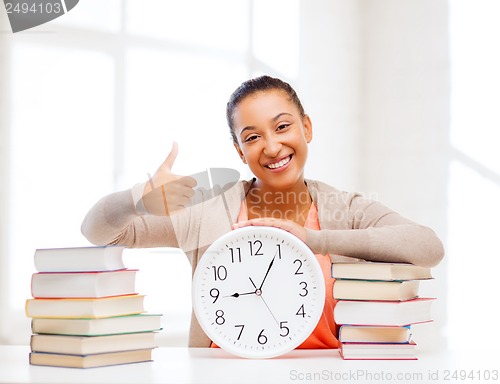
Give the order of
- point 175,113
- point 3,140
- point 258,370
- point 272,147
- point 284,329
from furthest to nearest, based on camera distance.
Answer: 1. point 175,113
2. point 3,140
3. point 272,147
4. point 284,329
5. point 258,370

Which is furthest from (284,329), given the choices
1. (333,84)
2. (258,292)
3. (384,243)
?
(333,84)

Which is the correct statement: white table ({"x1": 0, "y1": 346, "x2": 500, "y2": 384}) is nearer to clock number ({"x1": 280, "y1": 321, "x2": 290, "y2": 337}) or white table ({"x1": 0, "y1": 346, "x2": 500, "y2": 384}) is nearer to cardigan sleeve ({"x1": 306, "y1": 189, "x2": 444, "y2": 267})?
clock number ({"x1": 280, "y1": 321, "x2": 290, "y2": 337})

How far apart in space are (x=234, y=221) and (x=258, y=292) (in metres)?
0.46

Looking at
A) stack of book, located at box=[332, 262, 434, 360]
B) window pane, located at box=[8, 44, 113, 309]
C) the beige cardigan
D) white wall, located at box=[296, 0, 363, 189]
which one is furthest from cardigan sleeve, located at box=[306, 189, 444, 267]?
white wall, located at box=[296, 0, 363, 189]

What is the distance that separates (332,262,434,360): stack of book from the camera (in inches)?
51.2

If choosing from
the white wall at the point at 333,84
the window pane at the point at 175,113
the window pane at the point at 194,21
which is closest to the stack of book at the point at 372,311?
the window pane at the point at 175,113

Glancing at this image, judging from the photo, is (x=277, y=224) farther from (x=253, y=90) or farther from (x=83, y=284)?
(x=253, y=90)

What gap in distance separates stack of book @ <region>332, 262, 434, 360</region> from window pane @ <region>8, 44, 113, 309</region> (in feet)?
5.43

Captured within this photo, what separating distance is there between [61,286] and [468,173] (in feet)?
7.15

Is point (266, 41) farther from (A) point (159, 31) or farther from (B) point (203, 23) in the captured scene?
(A) point (159, 31)

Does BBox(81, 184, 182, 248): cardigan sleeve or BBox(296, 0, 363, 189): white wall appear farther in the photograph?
BBox(296, 0, 363, 189): white wall

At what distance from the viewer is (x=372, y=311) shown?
130 centimetres

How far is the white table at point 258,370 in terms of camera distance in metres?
1.10

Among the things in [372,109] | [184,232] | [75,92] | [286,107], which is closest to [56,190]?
[75,92]
